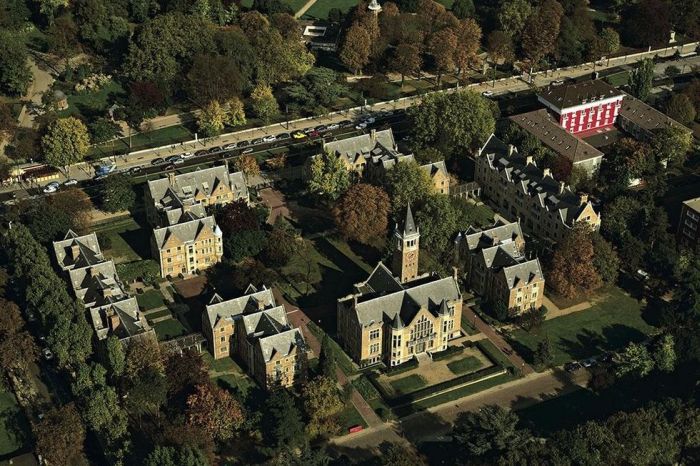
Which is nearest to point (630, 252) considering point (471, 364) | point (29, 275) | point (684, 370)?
point (684, 370)

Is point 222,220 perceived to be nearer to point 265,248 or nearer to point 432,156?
point 265,248

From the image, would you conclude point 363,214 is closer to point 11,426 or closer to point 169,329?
point 169,329

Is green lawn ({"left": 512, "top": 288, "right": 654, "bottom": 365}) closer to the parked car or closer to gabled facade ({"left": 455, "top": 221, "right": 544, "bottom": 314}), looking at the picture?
gabled facade ({"left": 455, "top": 221, "right": 544, "bottom": 314})

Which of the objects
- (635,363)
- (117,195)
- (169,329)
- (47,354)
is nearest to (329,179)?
(117,195)

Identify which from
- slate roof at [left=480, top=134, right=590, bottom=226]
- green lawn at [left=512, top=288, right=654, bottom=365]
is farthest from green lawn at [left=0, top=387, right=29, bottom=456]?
slate roof at [left=480, top=134, right=590, bottom=226]

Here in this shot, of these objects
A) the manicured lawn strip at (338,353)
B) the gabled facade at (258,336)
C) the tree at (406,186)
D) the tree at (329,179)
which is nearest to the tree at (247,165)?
the tree at (329,179)

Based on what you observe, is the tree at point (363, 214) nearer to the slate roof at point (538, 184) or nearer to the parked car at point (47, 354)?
the slate roof at point (538, 184)
